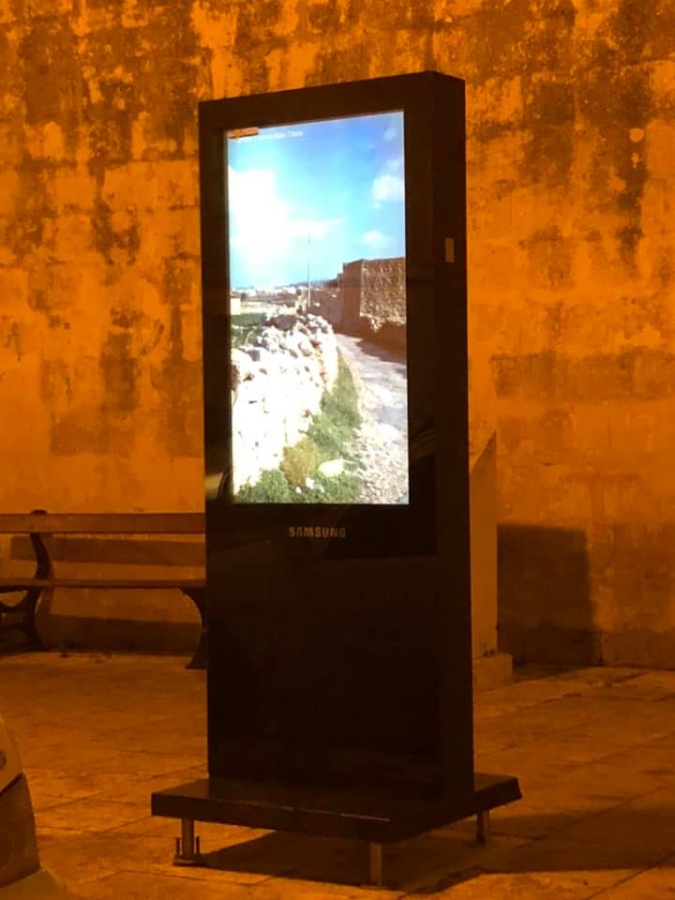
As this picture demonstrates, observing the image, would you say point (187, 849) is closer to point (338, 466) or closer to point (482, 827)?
point (482, 827)

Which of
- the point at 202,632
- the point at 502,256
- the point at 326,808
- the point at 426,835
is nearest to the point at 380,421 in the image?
the point at 326,808

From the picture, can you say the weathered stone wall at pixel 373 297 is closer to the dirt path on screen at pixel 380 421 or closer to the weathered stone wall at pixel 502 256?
the dirt path on screen at pixel 380 421

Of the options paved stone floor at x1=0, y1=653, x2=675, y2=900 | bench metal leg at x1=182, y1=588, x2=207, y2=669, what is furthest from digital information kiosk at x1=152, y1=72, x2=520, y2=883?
bench metal leg at x1=182, y1=588, x2=207, y2=669

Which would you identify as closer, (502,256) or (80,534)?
(502,256)

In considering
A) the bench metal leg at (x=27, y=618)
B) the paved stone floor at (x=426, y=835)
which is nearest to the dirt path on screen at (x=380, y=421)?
the paved stone floor at (x=426, y=835)

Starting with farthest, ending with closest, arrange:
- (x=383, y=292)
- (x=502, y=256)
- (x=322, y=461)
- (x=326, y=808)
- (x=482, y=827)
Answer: (x=502, y=256), (x=482, y=827), (x=322, y=461), (x=383, y=292), (x=326, y=808)

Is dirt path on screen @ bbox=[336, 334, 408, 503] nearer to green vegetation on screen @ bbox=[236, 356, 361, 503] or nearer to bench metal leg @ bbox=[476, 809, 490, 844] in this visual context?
green vegetation on screen @ bbox=[236, 356, 361, 503]

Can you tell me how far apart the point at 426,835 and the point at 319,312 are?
6.17 ft

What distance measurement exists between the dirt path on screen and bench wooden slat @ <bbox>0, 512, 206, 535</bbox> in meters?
5.18

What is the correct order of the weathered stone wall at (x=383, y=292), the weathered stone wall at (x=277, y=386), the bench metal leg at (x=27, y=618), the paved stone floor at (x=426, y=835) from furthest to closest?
the bench metal leg at (x=27, y=618), the weathered stone wall at (x=277, y=386), the weathered stone wall at (x=383, y=292), the paved stone floor at (x=426, y=835)

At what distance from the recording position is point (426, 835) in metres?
6.09

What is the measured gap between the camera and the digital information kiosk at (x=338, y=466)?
216 inches

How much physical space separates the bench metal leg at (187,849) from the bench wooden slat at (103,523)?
5014 mm

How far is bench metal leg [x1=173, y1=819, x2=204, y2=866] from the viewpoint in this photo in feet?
18.9
